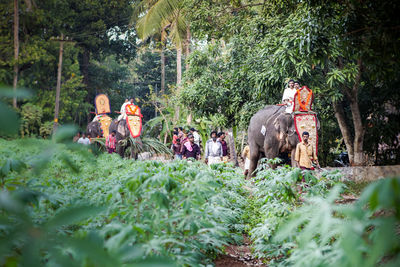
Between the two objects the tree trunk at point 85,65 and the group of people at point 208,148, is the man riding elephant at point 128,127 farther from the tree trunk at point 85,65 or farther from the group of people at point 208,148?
the tree trunk at point 85,65

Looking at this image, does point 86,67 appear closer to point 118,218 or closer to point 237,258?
point 237,258

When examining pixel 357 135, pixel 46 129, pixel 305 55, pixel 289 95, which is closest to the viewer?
pixel 305 55

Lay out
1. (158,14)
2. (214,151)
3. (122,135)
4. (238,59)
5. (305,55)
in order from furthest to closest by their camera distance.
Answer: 1. (158,14)
2. (122,135)
3. (238,59)
4. (214,151)
5. (305,55)

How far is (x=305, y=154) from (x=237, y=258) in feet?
13.0

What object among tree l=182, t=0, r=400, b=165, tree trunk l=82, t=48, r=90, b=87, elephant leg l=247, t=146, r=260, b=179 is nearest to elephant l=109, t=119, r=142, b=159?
tree l=182, t=0, r=400, b=165

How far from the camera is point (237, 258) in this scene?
4.46m

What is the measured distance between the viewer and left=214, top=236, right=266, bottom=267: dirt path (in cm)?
418

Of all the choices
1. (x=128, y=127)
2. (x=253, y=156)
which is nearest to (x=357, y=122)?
(x=253, y=156)

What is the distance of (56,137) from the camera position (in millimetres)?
1413

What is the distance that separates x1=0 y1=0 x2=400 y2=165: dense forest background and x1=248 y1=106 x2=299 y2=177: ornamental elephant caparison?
60cm

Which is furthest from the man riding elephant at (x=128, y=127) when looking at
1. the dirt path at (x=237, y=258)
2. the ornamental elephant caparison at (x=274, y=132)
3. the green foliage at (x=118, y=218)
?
the green foliage at (x=118, y=218)

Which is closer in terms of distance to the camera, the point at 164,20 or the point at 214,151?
the point at 214,151

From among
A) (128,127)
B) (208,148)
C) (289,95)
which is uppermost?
(289,95)

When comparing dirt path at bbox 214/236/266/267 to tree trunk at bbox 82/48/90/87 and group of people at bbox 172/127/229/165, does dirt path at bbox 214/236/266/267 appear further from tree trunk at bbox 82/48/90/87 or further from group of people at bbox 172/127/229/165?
tree trunk at bbox 82/48/90/87
